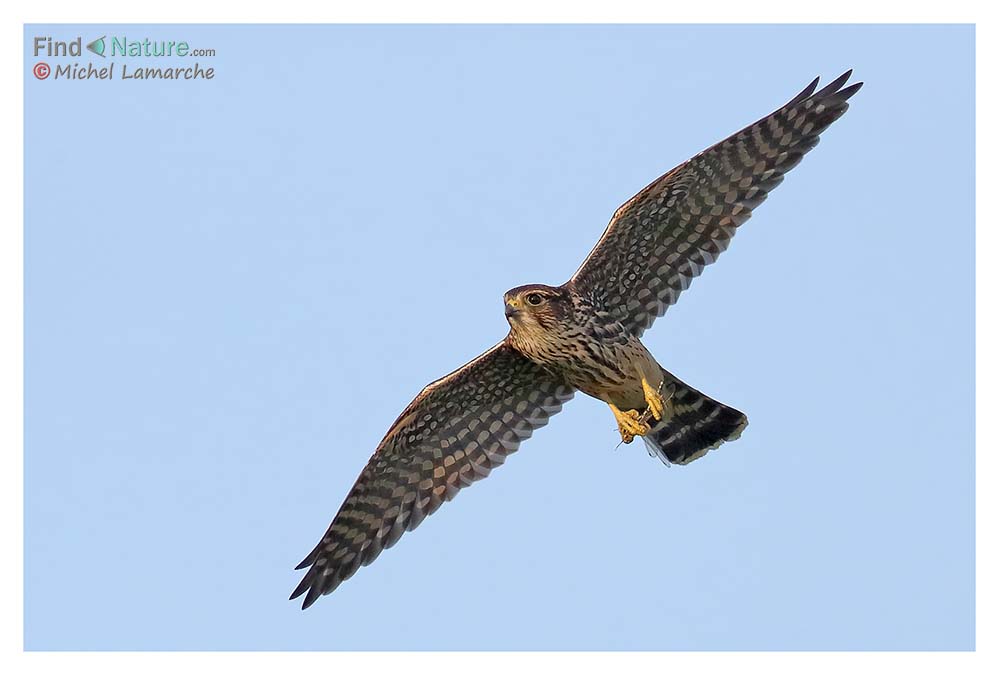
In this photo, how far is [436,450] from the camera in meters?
13.8

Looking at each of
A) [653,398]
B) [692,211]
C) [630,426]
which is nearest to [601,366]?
[653,398]

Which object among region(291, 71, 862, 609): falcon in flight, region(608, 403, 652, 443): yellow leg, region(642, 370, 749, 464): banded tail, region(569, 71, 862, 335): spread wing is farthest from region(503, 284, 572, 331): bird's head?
region(642, 370, 749, 464): banded tail

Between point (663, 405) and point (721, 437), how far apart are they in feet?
1.96

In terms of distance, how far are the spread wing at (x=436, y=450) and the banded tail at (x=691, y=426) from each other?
0.87 meters

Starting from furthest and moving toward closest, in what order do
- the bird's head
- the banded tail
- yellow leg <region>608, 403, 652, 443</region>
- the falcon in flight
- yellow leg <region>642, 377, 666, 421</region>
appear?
1. the banded tail
2. yellow leg <region>608, 403, 652, 443</region>
3. yellow leg <region>642, 377, 666, 421</region>
4. the falcon in flight
5. the bird's head

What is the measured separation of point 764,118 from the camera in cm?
1327

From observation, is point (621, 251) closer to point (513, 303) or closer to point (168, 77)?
point (513, 303)

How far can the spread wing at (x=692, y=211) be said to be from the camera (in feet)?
43.4

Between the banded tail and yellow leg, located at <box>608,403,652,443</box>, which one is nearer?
yellow leg, located at <box>608,403,652,443</box>

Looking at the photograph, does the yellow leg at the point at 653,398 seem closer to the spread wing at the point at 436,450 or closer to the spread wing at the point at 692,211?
the spread wing at the point at 692,211

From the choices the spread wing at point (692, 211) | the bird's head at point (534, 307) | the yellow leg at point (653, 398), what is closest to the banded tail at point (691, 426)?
the yellow leg at point (653, 398)

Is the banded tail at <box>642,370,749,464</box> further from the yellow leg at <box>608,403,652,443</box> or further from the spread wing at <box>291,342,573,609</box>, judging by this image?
the spread wing at <box>291,342,573,609</box>

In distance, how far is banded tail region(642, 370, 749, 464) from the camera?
1384 cm
